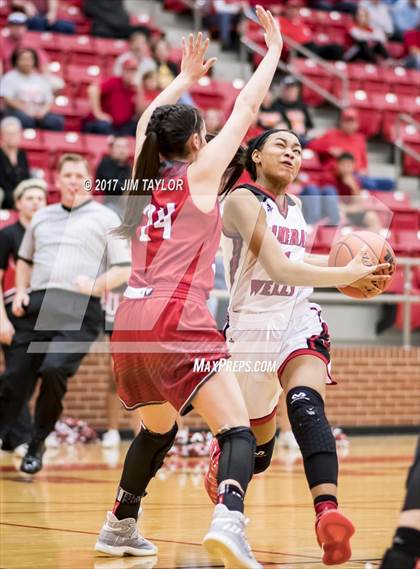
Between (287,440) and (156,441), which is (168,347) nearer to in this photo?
(156,441)

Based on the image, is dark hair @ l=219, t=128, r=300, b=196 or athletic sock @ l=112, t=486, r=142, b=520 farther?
dark hair @ l=219, t=128, r=300, b=196

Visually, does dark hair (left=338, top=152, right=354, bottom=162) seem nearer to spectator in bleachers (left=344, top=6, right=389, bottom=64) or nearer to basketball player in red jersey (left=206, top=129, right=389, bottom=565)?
spectator in bleachers (left=344, top=6, right=389, bottom=64)

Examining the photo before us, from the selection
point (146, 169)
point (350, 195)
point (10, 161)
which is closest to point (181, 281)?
point (146, 169)

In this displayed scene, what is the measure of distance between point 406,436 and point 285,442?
210 cm

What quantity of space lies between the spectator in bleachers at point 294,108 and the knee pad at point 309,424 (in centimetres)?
936

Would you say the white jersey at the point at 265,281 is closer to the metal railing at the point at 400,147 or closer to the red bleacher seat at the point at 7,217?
the red bleacher seat at the point at 7,217

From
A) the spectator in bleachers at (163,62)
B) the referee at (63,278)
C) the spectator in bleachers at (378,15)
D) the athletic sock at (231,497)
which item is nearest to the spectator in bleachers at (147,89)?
the spectator in bleachers at (163,62)

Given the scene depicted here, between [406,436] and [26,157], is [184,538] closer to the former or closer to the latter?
[26,157]

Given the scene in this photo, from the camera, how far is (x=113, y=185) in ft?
33.4

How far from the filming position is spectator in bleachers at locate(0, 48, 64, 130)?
11719 mm

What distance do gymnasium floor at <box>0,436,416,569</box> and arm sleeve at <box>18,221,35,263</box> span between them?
1.40 m

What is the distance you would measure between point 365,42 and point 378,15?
98 centimetres

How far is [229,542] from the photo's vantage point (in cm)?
357

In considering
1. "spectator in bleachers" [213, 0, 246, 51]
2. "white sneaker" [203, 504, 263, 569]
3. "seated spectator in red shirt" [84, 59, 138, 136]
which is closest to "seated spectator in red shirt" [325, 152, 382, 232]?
"seated spectator in red shirt" [84, 59, 138, 136]
